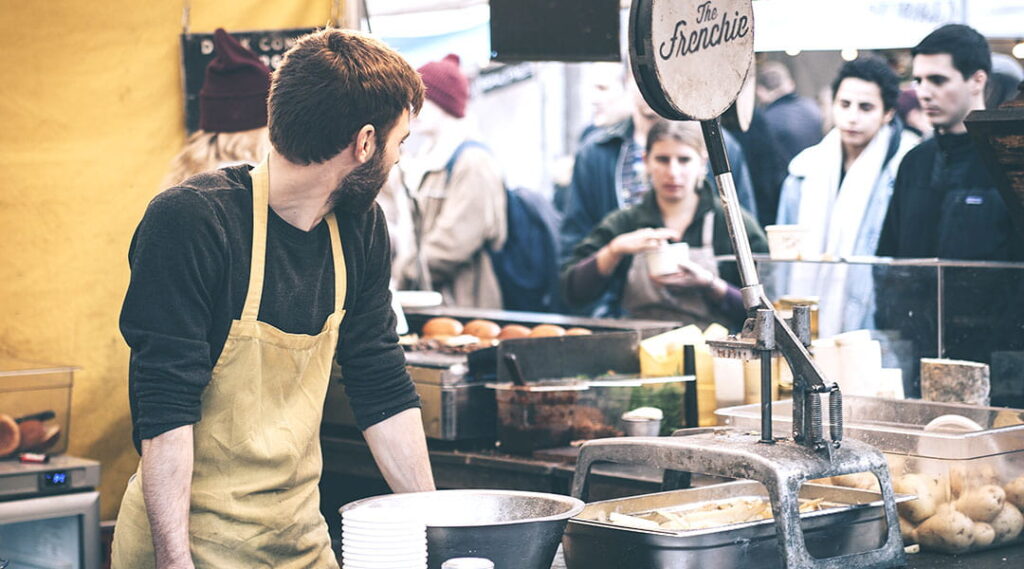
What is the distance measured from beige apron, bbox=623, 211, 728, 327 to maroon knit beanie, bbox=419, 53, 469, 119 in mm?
1661

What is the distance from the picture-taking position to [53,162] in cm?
371

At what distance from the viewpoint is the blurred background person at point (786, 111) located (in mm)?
5035

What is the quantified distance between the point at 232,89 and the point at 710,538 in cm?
230

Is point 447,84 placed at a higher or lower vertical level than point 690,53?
higher

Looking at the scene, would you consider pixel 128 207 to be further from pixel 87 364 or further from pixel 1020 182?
pixel 1020 182

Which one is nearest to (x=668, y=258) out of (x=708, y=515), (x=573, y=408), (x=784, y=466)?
(x=573, y=408)

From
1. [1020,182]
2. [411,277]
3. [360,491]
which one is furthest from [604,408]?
[411,277]

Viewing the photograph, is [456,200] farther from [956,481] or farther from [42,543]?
[956,481]

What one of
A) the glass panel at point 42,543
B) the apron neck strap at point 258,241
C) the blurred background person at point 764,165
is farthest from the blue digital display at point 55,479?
the blurred background person at point 764,165

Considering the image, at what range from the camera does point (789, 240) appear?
361 centimetres

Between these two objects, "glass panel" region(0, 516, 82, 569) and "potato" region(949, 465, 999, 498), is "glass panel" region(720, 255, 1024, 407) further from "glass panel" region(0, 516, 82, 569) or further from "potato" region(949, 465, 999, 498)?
"glass panel" region(0, 516, 82, 569)

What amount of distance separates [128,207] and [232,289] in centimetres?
165

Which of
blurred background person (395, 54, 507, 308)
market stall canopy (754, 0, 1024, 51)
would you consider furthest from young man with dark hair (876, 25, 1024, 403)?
blurred background person (395, 54, 507, 308)

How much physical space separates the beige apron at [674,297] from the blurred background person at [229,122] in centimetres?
165
